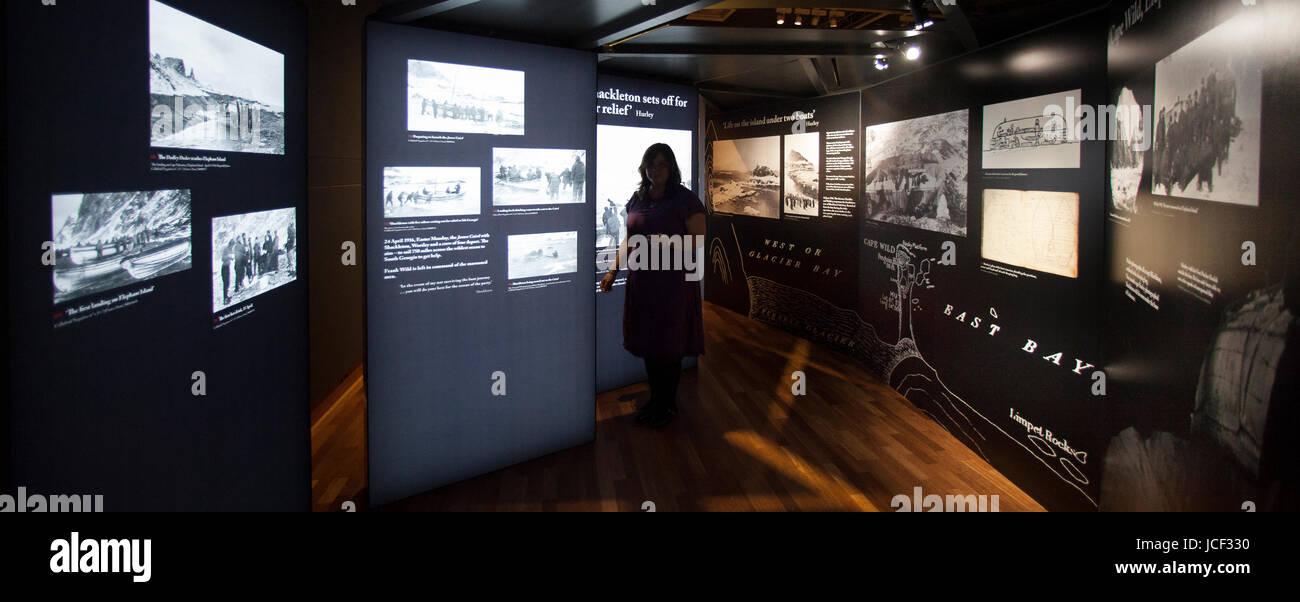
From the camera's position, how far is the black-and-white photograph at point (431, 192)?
134 inches

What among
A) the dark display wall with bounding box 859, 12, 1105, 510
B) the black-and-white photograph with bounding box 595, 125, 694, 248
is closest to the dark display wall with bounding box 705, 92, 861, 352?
the dark display wall with bounding box 859, 12, 1105, 510

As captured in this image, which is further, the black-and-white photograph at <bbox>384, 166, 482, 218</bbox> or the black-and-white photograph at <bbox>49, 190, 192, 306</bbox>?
the black-and-white photograph at <bbox>384, 166, 482, 218</bbox>

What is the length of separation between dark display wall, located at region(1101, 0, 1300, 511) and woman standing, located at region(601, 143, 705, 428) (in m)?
2.32

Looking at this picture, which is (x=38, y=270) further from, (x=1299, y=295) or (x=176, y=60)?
(x=1299, y=295)

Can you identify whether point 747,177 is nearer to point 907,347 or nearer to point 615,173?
point 615,173

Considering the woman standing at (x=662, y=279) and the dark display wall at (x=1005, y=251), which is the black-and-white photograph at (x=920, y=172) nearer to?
the dark display wall at (x=1005, y=251)

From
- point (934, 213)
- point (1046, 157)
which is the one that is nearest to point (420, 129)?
point (1046, 157)

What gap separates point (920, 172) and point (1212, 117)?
125 inches

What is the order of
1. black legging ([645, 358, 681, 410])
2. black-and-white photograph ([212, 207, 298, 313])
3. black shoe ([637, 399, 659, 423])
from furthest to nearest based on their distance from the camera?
black shoe ([637, 399, 659, 423])
black legging ([645, 358, 681, 410])
black-and-white photograph ([212, 207, 298, 313])

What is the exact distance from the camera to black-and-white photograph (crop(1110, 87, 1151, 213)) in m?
2.73

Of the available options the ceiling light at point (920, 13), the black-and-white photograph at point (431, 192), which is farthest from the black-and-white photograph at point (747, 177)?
the black-and-white photograph at point (431, 192)

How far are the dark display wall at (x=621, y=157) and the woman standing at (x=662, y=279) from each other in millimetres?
797

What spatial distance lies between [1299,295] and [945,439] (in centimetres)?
338

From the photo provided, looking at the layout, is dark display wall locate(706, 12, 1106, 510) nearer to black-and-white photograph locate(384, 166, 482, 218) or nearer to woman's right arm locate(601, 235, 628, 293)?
woman's right arm locate(601, 235, 628, 293)
